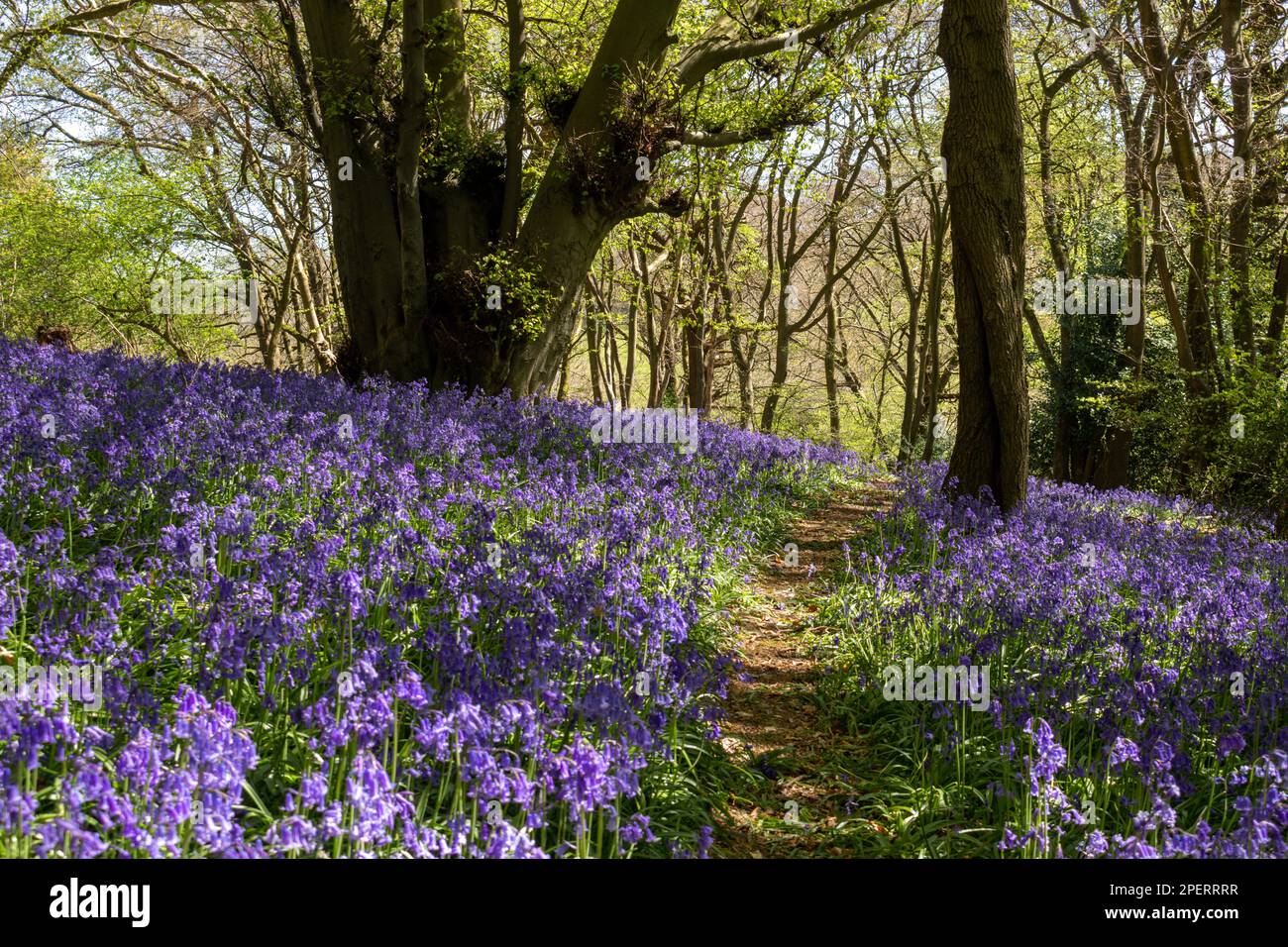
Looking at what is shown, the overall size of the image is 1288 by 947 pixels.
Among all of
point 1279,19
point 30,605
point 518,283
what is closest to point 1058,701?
point 30,605

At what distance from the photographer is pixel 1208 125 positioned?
16297mm

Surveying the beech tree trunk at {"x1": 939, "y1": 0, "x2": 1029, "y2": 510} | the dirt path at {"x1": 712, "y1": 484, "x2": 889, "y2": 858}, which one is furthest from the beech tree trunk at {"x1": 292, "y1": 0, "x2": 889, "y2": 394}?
the dirt path at {"x1": 712, "y1": 484, "x2": 889, "y2": 858}

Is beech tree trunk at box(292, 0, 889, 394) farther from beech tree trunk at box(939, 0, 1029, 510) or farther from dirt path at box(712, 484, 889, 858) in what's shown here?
dirt path at box(712, 484, 889, 858)

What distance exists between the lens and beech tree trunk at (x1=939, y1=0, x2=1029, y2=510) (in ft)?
27.1

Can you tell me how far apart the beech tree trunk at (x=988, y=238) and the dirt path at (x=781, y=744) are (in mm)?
2620

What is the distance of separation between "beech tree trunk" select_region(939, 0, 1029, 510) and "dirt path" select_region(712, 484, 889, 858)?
2.62 meters

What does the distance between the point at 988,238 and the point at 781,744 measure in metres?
5.84

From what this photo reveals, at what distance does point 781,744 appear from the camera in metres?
4.56

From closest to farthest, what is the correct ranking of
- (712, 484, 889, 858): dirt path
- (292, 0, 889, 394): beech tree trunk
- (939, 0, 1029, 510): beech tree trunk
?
(712, 484, 889, 858): dirt path, (939, 0, 1029, 510): beech tree trunk, (292, 0, 889, 394): beech tree trunk

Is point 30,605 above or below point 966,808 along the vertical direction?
above

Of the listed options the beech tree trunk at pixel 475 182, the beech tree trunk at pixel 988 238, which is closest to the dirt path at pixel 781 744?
the beech tree trunk at pixel 988 238

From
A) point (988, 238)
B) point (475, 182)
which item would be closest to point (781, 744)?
point (988, 238)
